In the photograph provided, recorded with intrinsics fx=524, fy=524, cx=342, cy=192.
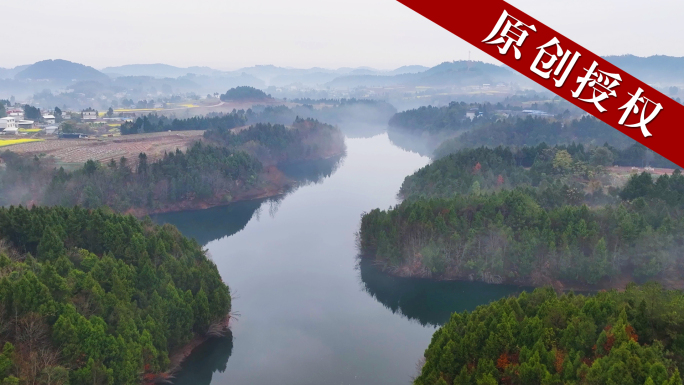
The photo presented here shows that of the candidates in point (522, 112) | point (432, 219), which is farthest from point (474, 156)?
point (522, 112)

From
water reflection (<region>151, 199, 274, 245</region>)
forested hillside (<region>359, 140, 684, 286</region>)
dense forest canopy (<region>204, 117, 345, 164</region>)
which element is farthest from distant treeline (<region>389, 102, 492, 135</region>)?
forested hillside (<region>359, 140, 684, 286</region>)

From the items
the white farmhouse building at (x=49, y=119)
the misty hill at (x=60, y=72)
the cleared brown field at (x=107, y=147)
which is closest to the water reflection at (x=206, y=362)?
the cleared brown field at (x=107, y=147)

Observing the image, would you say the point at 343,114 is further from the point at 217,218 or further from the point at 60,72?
the point at 60,72

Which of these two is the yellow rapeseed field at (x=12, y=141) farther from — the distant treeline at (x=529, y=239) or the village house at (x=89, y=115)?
the distant treeline at (x=529, y=239)

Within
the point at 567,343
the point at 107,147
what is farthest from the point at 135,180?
the point at 567,343

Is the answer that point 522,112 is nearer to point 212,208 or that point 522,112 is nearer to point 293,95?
point 212,208

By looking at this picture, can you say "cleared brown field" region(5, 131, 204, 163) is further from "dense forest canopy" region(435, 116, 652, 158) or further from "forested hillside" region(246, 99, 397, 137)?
"forested hillside" region(246, 99, 397, 137)
